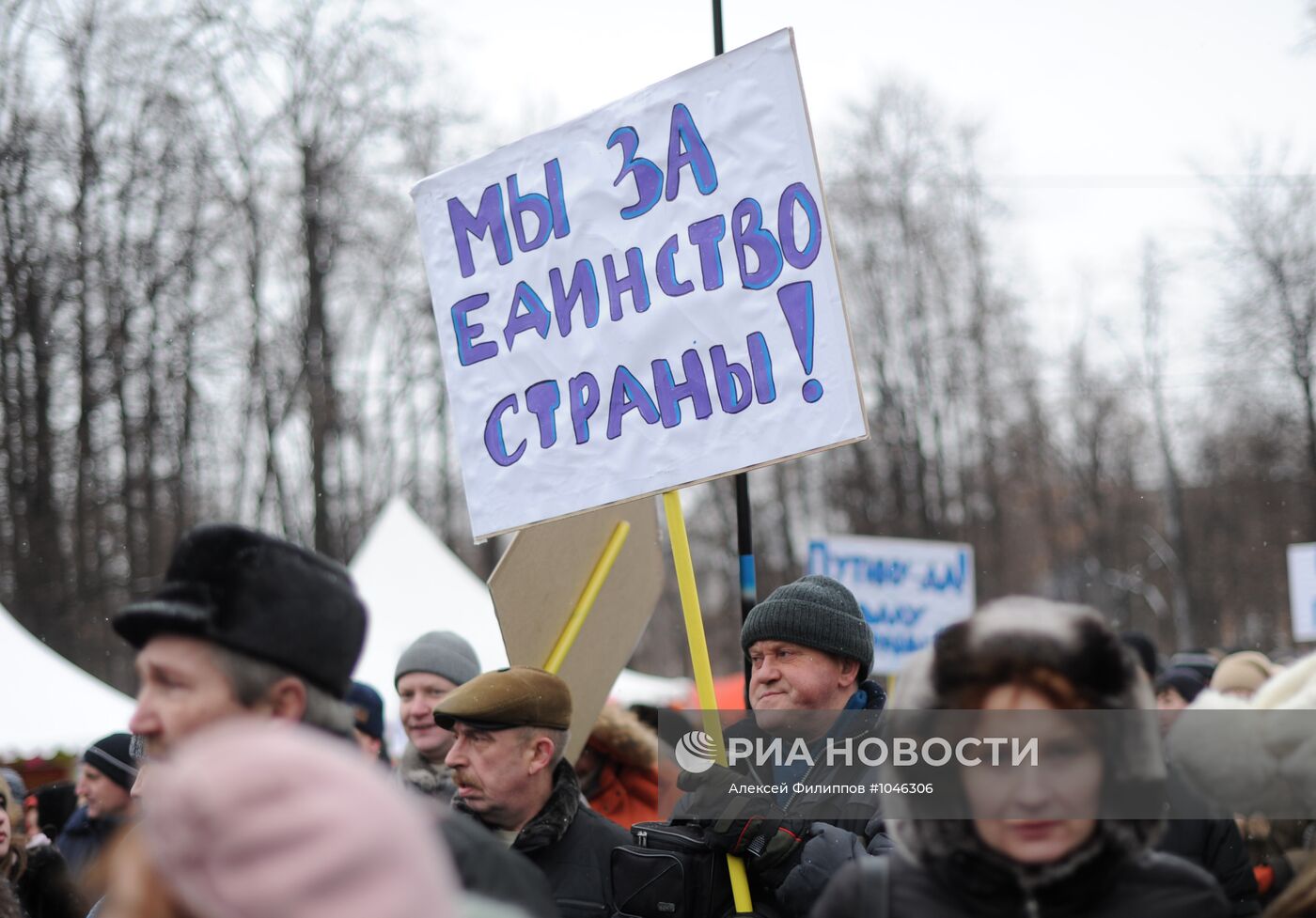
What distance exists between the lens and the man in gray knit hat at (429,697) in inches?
177

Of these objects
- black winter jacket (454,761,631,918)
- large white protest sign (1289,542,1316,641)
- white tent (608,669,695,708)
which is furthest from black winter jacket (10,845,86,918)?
large white protest sign (1289,542,1316,641)

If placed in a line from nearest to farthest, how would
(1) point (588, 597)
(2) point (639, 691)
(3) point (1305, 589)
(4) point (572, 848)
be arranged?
(4) point (572, 848)
(1) point (588, 597)
(2) point (639, 691)
(3) point (1305, 589)

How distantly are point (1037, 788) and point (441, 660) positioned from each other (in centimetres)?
321

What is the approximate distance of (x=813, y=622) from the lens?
3.26m

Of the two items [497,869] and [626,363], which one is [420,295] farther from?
[497,869]

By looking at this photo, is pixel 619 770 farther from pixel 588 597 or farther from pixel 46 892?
pixel 46 892

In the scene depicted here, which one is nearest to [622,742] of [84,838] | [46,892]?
[46,892]

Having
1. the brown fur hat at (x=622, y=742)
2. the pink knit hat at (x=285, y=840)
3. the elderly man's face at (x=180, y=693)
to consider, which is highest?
the elderly man's face at (x=180, y=693)

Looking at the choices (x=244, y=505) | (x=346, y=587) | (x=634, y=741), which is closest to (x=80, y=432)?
(x=244, y=505)

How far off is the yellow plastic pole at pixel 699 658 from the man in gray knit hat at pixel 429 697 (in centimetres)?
140

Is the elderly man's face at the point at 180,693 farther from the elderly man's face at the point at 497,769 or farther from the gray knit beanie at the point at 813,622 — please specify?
the gray knit beanie at the point at 813,622

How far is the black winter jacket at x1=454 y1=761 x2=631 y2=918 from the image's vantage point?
3.21 m

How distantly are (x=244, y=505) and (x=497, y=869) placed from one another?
1929 centimetres

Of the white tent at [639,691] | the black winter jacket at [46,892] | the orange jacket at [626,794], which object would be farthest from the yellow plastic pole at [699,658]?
the white tent at [639,691]
